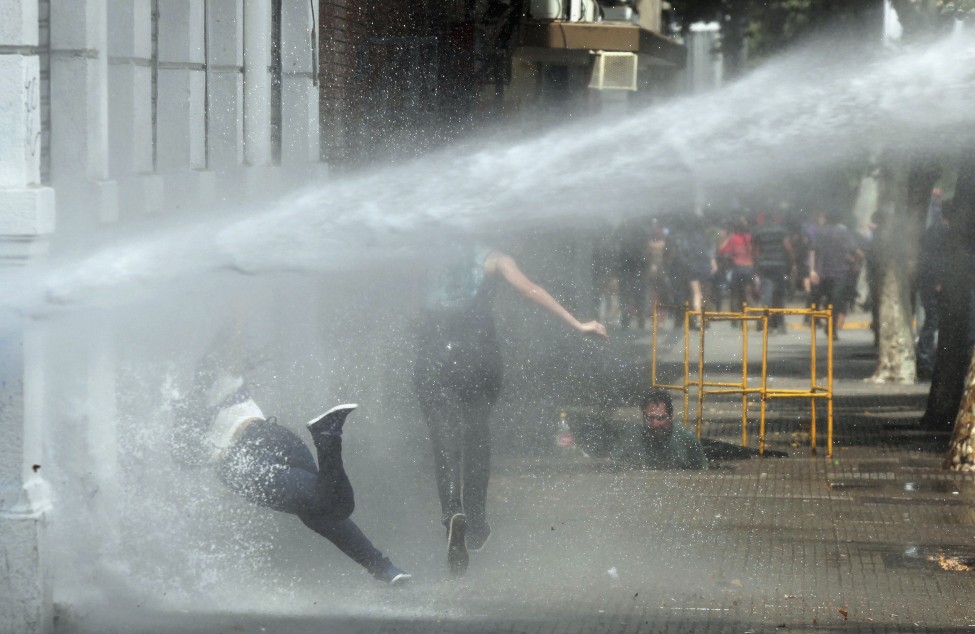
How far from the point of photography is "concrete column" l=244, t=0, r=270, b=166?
372 inches

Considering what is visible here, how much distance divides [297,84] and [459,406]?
3135mm

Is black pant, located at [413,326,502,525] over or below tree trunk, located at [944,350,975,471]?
over

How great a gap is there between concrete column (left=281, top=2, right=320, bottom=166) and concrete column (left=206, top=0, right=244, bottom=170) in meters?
0.65

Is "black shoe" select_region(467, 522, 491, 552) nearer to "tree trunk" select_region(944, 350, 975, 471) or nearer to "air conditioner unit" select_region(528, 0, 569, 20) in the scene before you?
"tree trunk" select_region(944, 350, 975, 471)

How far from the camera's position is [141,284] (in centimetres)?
690

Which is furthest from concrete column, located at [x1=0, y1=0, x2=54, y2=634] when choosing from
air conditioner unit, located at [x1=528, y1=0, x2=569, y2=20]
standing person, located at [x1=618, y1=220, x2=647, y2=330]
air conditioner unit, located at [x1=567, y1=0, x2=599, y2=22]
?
standing person, located at [x1=618, y1=220, x2=647, y2=330]

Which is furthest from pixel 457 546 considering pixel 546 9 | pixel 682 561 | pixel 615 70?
pixel 615 70

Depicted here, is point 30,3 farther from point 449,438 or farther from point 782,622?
point 782,622

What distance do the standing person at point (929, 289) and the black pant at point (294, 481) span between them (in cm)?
968

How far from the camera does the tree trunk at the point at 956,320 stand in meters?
12.9

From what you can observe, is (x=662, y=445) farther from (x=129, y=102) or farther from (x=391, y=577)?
(x=129, y=102)

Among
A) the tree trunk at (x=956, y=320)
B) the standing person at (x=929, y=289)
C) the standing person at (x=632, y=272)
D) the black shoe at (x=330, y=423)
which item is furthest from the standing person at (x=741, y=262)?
the black shoe at (x=330, y=423)

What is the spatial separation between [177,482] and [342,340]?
322 cm

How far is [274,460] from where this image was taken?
22.9 ft
